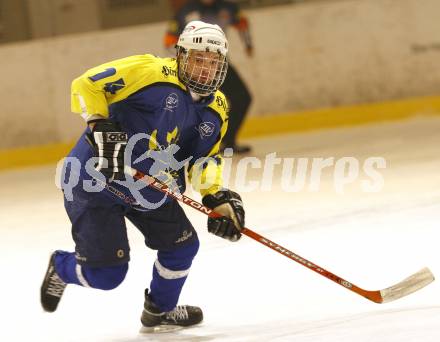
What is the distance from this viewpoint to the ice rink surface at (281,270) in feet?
10.3

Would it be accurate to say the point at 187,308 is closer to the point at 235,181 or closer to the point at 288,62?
the point at 235,181

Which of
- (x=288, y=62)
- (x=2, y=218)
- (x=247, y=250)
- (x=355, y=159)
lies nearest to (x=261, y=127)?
(x=288, y=62)

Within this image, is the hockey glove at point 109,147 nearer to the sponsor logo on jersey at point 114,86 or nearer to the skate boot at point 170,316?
the sponsor logo on jersey at point 114,86

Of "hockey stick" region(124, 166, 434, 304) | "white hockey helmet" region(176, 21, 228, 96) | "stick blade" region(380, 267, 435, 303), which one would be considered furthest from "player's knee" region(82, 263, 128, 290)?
"stick blade" region(380, 267, 435, 303)

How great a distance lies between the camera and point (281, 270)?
391 cm

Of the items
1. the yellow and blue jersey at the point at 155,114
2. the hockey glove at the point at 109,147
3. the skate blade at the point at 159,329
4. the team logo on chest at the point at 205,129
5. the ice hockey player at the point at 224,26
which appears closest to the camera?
the hockey glove at the point at 109,147

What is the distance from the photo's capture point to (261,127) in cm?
839

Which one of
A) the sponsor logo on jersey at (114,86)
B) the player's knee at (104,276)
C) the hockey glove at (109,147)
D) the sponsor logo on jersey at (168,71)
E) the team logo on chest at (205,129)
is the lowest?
the player's knee at (104,276)

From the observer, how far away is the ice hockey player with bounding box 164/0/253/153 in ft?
24.3

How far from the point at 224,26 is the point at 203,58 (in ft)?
15.3

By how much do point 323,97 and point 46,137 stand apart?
247 cm

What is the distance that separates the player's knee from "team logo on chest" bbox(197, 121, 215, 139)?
0.52 meters

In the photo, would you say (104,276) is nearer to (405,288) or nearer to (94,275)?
(94,275)

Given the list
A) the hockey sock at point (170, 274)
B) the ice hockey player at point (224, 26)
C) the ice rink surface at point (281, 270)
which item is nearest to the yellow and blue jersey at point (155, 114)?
the hockey sock at point (170, 274)
